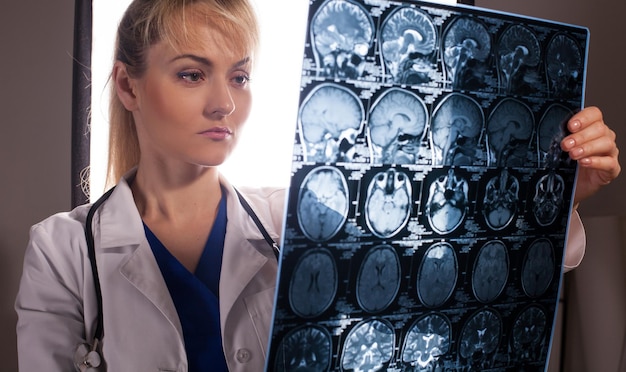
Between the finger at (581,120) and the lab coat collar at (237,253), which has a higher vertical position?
the finger at (581,120)

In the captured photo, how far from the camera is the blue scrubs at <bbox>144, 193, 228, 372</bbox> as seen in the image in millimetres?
953

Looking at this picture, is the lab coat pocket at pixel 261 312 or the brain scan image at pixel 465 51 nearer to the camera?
the brain scan image at pixel 465 51

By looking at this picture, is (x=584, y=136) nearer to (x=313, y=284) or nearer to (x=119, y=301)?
(x=313, y=284)

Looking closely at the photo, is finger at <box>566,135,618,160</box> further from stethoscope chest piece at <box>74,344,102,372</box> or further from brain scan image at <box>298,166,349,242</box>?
stethoscope chest piece at <box>74,344,102,372</box>

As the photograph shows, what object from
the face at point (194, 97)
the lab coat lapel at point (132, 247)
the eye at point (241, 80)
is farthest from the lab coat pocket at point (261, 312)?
the eye at point (241, 80)

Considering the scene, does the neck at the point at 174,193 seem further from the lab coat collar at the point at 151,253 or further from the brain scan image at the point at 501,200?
the brain scan image at the point at 501,200

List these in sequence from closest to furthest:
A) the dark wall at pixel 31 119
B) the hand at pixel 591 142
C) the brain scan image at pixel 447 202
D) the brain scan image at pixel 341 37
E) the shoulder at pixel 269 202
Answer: the brain scan image at pixel 341 37 → the brain scan image at pixel 447 202 → the hand at pixel 591 142 → the shoulder at pixel 269 202 → the dark wall at pixel 31 119

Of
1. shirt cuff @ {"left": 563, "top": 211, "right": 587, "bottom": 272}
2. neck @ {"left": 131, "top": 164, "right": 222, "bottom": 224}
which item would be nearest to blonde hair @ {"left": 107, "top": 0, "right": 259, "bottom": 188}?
neck @ {"left": 131, "top": 164, "right": 222, "bottom": 224}

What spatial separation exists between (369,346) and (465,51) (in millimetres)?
361

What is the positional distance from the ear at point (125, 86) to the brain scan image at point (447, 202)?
525 millimetres

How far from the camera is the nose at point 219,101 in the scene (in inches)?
38.4

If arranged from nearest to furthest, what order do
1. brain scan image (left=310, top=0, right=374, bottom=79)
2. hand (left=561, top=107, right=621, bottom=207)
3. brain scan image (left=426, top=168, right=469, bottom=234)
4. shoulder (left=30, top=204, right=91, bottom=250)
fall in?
brain scan image (left=310, top=0, right=374, bottom=79), brain scan image (left=426, top=168, right=469, bottom=234), hand (left=561, top=107, right=621, bottom=207), shoulder (left=30, top=204, right=91, bottom=250)

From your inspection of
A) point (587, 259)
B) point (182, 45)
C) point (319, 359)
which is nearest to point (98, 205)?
point (182, 45)

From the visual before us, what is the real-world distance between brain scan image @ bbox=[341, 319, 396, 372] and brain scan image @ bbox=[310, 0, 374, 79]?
29 centimetres
